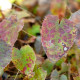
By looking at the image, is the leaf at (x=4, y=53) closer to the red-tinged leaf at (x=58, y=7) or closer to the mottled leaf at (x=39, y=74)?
the mottled leaf at (x=39, y=74)

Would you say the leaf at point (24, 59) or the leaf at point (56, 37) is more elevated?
the leaf at point (56, 37)

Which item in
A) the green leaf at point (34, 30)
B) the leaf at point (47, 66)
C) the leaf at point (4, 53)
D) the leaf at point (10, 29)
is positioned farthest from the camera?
the green leaf at point (34, 30)

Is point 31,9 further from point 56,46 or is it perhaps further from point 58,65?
point 56,46

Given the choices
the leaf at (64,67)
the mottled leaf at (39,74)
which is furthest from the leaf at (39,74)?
the leaf at (64,67)

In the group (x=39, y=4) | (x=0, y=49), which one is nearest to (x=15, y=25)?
(x=0, y=49)

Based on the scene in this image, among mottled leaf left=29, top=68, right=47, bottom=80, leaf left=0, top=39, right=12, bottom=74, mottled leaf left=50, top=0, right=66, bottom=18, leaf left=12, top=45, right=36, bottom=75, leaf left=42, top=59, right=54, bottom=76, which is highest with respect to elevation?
leaf left=0, top=39, right=12, bottom=74

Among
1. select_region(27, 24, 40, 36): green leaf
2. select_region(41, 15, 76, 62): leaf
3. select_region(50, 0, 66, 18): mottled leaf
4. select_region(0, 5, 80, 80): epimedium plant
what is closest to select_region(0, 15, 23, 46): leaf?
select_region(0, 5, 80, 80): epimedium plant

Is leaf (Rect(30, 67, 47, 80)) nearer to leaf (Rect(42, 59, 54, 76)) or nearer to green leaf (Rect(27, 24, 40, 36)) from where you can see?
leaf (Rect(42, 59, 54, 76))

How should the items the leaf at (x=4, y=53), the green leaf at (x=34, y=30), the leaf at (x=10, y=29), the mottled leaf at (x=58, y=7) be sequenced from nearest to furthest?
the leaf at (x=4, y=53) → the leaf at (x=10, y=29) → the green leaf at (x=34, y=30) → the mottled leaf at (x=58, y=7)
